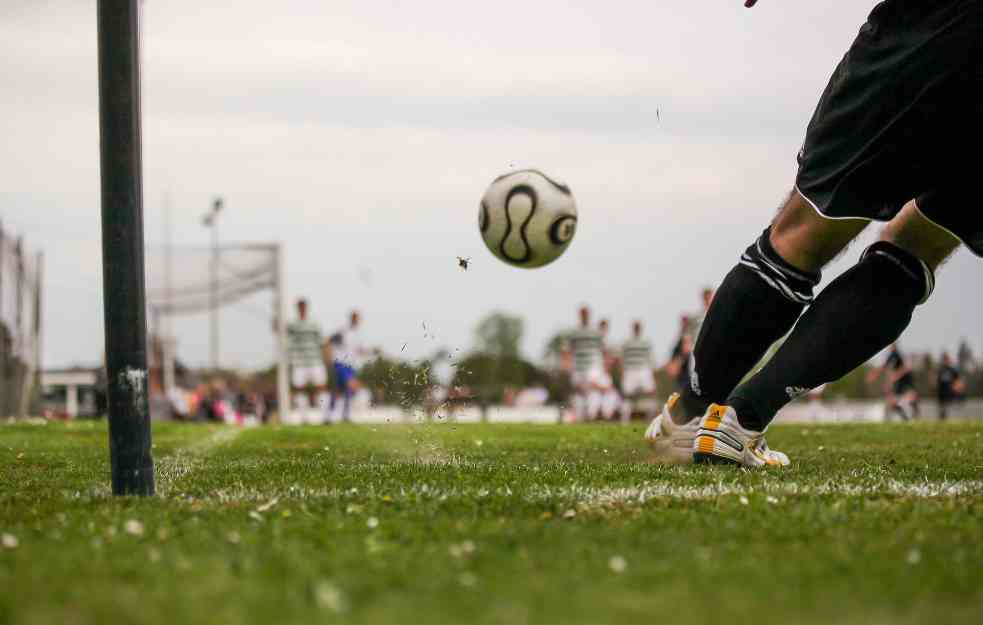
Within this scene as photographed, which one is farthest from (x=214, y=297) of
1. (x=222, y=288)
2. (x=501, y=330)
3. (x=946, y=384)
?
(x=501, y=330)

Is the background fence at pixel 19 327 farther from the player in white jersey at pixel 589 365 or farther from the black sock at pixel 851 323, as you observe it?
the black sock at pixel 851 323

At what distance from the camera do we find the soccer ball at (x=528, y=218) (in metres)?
5.43

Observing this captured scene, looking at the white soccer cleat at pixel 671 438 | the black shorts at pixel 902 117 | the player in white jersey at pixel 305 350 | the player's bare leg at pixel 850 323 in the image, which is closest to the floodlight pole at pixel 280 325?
the player in white jersey at pixel 305 350

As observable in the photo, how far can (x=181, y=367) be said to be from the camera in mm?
40562

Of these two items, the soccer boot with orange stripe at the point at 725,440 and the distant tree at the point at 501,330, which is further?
the distant tree at the point at 501,330

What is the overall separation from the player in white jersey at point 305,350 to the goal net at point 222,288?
3841 millimetres

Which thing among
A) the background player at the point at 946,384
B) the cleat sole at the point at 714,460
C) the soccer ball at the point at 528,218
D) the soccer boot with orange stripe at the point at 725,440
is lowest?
the background player at the point at 946,384

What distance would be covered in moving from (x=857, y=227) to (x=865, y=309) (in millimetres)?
393

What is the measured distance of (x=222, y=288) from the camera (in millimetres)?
29266

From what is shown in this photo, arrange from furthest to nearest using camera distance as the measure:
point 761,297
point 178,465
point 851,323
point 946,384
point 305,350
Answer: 1. point 946,384
2. point 305,350
3. point 178,465
4. point 761,297
5. point 851,323

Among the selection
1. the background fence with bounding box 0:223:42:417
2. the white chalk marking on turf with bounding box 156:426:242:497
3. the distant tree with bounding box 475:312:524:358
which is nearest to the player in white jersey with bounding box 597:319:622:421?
the background fence with bounding box 0:223:42:417

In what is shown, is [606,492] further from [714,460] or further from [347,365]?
[347,365]

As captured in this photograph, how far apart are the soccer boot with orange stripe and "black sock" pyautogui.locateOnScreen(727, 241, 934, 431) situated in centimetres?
10

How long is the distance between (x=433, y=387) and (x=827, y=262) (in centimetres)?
237
